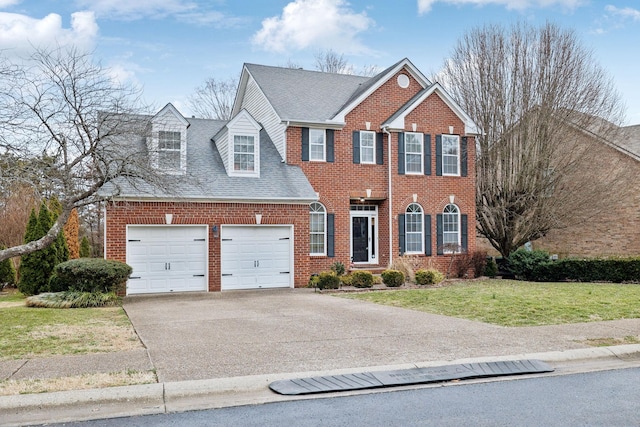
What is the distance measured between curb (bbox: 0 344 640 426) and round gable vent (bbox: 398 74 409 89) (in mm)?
17759

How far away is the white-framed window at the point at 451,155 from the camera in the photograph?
2305 cm

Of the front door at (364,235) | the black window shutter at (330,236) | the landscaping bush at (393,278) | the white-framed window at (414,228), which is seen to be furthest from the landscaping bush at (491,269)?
the black window shutter at (330,236)

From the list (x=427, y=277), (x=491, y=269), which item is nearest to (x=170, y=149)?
(x=427, y=277)

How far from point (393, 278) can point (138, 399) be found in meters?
13.2

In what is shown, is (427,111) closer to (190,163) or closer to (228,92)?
(190,163)

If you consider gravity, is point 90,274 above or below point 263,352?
above

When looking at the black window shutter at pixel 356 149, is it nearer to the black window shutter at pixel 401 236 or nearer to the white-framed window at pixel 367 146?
the white-framed window at pixel 367 146

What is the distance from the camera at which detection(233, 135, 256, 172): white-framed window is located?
19500 millimetres

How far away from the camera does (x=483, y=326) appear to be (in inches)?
416

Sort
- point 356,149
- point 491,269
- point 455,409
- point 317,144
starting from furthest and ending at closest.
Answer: point 491,269 → point 356,149 → point 317,144 → point 455,409

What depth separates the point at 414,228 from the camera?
22.5 metres

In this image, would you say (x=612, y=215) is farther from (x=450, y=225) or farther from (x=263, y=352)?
(x=263, y=352)

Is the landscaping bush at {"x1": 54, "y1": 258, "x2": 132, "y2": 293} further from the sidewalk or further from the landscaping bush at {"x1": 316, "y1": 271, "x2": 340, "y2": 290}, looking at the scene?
the landscaping bush at {"x1": 316, "y1": 271, "x2": 340, "y2": 290}

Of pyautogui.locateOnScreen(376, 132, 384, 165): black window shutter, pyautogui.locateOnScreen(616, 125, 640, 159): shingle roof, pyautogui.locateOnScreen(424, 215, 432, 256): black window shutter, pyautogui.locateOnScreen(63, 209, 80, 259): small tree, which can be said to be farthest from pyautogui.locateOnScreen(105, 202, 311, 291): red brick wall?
pyautogui.locateOnScreen(616, 125, 640, 159): shingle roof
